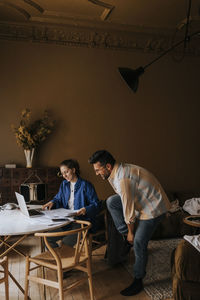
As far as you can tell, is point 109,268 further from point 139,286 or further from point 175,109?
point 175,109

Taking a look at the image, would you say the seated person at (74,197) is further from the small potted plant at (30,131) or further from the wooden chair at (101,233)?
the small potted plant at (30,131)

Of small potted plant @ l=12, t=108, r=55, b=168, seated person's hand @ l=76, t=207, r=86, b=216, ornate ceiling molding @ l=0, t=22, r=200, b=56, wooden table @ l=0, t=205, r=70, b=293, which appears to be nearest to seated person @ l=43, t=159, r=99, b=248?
seated person's hand @ l=76, t=207, r=86, b=216

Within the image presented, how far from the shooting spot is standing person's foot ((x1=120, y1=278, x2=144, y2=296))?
119 inches

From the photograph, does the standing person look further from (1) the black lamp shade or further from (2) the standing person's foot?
(1) the black lamp shade

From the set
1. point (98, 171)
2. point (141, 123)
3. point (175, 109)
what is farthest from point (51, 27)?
point (98, 171)

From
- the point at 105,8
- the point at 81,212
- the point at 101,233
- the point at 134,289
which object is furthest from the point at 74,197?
the point at 105,8

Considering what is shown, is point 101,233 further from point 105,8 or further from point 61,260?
point 105,8

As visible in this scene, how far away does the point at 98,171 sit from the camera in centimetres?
303

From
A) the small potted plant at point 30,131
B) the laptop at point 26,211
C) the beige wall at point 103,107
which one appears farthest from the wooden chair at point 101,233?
the small potted plant at point 30,131

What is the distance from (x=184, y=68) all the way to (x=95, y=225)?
3760mm

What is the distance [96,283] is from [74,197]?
959 millimetres

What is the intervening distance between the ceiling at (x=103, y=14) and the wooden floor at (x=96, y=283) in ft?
11.8

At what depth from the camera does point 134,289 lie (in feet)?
9.94

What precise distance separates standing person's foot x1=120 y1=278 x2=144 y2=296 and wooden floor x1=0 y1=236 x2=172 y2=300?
4cm
